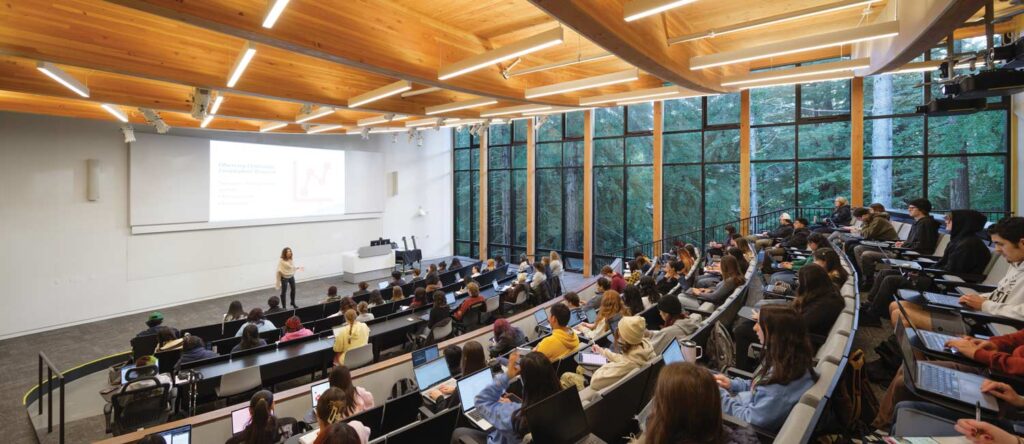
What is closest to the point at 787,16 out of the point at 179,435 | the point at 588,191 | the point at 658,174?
the point at 179,435

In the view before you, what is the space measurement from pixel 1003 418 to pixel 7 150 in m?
13.0

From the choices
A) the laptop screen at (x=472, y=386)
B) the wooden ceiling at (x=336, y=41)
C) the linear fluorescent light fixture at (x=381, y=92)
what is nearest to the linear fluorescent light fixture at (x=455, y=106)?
the wooden ceiling at (x=336, y=41)

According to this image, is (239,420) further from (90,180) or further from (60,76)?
(90,180)

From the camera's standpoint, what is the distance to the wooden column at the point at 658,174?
11.0 metres

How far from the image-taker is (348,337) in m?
5.08

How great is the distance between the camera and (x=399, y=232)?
1486 cm

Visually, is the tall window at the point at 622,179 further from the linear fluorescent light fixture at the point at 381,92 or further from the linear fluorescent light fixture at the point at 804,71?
the linear fluorescent light fixture at the point at 381,92

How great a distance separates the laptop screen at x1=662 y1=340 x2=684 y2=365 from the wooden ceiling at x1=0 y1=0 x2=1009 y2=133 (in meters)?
2.47

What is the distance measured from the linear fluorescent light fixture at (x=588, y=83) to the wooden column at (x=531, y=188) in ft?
22.5

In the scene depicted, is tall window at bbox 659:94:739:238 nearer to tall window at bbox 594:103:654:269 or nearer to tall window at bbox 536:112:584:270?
tall window at bbox 594:103:654:269

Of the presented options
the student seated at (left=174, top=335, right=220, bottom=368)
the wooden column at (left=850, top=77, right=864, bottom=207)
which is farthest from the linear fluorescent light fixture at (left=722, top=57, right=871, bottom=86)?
the student seated at (left=174, top=335, right=220, bottom=368)

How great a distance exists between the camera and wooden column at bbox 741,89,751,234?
9867 millimetres

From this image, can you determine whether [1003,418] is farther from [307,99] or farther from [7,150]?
[7,150]

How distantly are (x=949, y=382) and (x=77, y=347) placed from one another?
1104 centimetres
